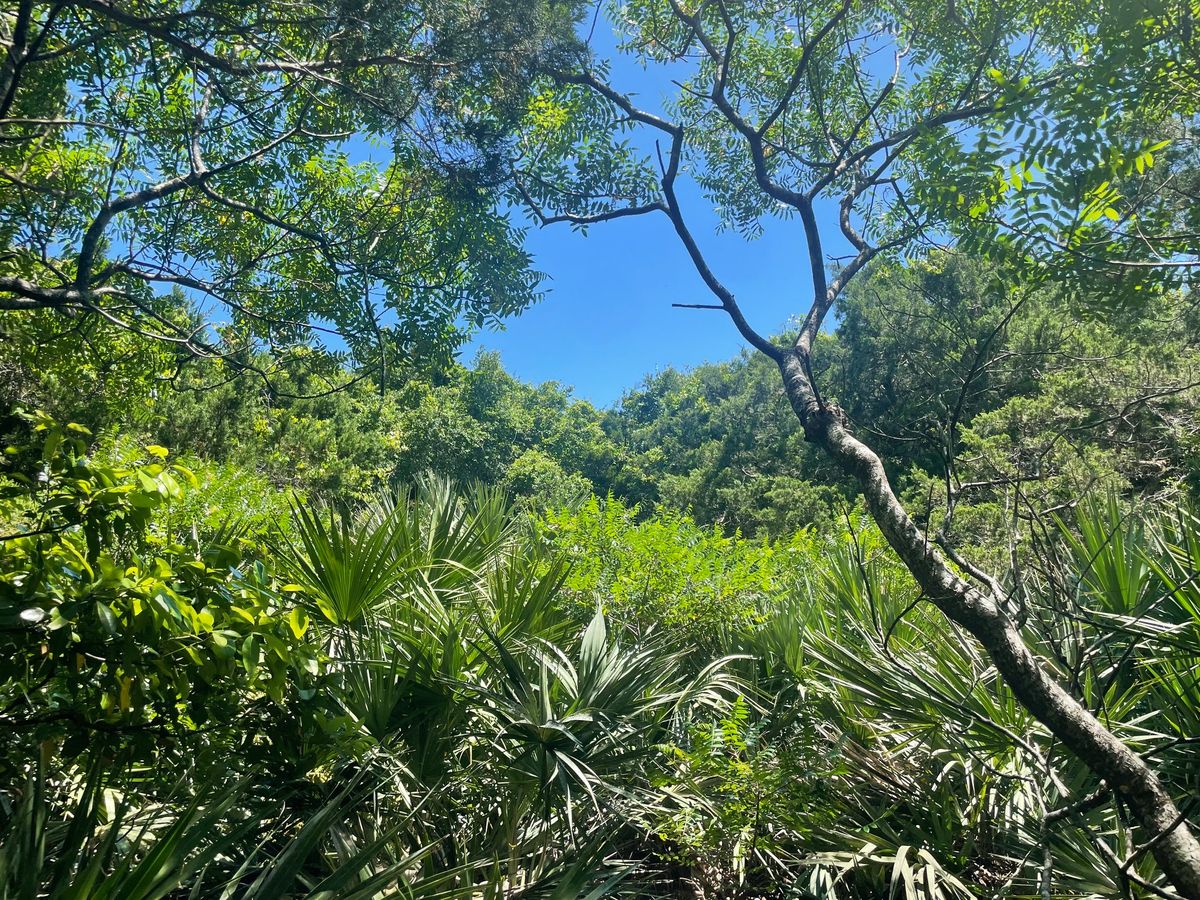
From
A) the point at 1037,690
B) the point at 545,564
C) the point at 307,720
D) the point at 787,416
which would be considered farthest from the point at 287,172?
the point at 787,416

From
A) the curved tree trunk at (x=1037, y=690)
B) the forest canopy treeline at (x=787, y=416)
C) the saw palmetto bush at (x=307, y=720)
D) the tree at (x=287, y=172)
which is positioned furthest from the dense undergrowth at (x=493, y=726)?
the tree at (x=287, y=172)

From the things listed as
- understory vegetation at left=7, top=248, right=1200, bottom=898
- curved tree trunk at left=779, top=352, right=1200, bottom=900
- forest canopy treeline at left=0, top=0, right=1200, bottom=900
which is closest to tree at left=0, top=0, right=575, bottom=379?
forest canopy treeline at left=0, top=0, right=1200, bottom=900

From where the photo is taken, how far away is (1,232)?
16.6ft

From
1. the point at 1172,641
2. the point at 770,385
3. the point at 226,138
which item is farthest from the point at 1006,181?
the point at 770,385

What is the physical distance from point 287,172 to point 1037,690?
6.40m

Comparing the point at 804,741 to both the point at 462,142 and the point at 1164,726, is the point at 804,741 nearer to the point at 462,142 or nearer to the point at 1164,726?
the point at 1164,726

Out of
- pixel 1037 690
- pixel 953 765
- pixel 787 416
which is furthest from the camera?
pixel 787 416

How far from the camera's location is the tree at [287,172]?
3930 millimetres

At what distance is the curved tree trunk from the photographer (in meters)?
2.11

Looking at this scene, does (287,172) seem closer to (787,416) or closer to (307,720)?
(307,720)

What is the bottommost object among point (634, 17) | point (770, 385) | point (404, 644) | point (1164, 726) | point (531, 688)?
point (1164, 726)

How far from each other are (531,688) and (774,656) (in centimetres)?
207

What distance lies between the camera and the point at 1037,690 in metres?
2.49

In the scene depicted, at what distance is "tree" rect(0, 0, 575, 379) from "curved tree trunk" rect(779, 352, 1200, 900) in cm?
349
